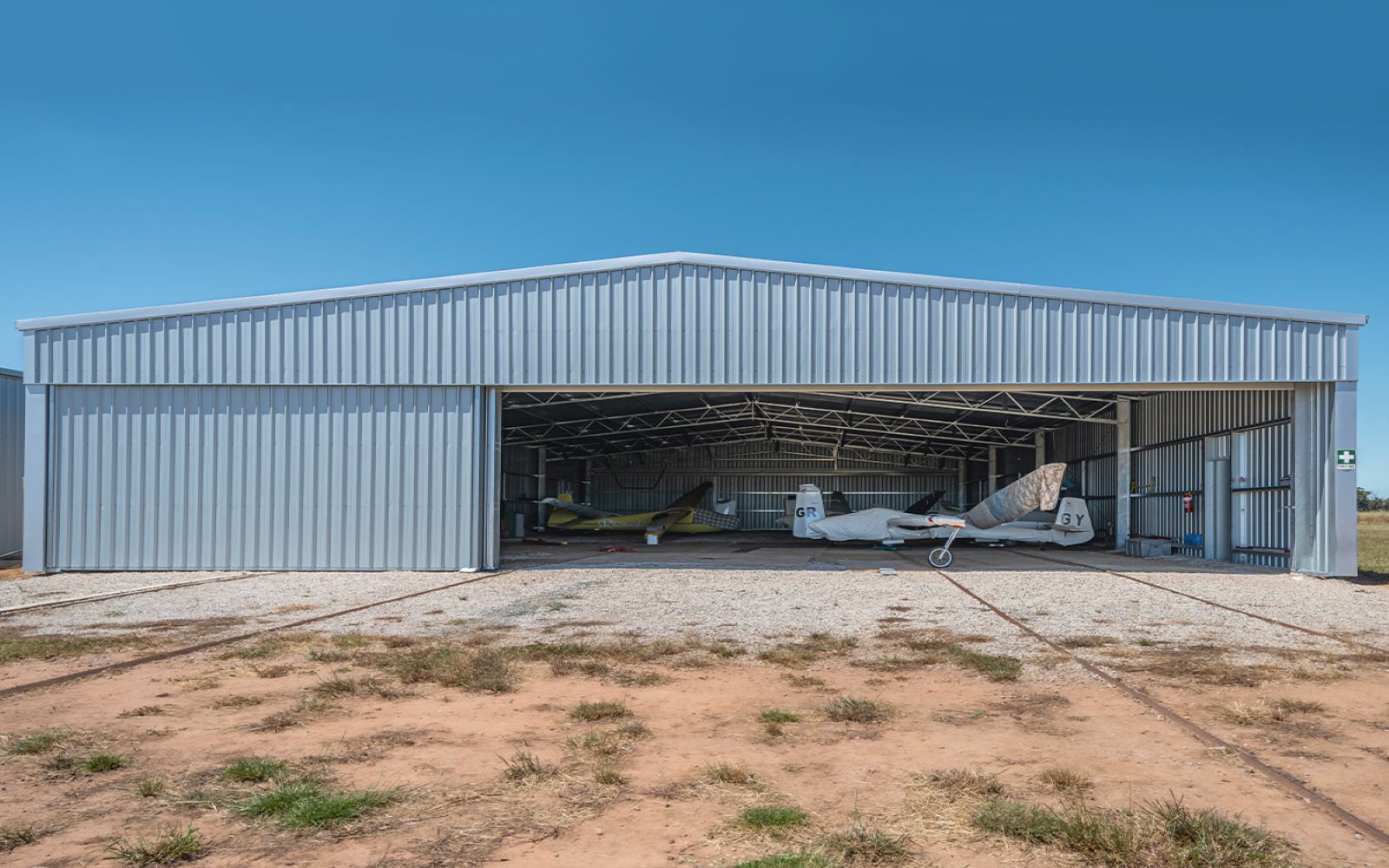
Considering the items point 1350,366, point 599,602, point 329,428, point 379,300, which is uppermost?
point 379,300

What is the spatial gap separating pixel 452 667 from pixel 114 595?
9.06 metres

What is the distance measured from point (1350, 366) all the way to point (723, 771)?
17.5m

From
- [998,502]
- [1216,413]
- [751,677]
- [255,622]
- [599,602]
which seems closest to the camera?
[751,677]

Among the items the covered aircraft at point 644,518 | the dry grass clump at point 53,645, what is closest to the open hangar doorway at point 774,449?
the covered aircraft at point 644,518

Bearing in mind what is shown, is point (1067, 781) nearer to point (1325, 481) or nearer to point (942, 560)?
point (942, 560)

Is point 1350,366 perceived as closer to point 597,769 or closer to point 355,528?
point 597,769

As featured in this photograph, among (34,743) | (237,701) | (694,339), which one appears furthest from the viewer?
(694,339)

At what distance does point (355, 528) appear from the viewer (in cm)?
1744

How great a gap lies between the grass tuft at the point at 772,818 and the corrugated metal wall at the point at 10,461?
81.5ft

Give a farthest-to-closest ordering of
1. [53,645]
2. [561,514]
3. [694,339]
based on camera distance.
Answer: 1. [561,514]
2. [694,339]
3. [53,645]

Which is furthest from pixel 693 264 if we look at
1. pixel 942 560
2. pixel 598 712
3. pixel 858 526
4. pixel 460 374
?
pixel 858 526

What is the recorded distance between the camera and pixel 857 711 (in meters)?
6.27

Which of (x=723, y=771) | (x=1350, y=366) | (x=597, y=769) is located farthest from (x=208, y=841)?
(x=1350, y=366)

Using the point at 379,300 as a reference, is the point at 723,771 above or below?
below
